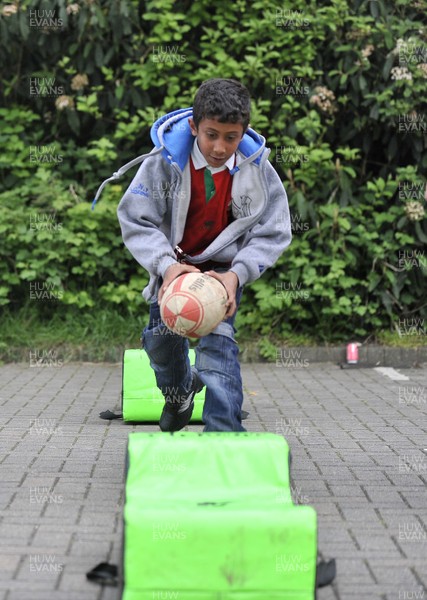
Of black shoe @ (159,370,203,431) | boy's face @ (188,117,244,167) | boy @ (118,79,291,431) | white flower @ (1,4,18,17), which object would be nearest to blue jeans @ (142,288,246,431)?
boy @ (118,79,291,431)

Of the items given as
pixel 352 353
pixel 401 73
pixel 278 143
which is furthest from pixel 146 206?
pixel 401 73

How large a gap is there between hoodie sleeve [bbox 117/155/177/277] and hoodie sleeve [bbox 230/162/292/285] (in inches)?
15.6

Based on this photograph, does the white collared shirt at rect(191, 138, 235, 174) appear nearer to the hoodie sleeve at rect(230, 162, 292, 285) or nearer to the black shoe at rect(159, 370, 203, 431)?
the hoodie sleeve at rect(230, 162, 292, 285)

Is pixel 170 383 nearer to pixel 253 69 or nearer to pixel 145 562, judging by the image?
pixel 145 562

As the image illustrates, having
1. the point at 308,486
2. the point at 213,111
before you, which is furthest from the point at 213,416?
the point at 213,111

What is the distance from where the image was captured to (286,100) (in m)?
9.98

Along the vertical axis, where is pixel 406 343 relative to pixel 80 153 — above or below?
below

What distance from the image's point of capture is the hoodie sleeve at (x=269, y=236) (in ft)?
16.0

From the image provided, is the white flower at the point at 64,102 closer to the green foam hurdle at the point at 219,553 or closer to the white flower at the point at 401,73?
the white flower at the point at 401,73

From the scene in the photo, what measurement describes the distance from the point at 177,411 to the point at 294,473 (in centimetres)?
74

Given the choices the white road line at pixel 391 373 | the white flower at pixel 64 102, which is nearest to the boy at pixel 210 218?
the white road line at pixel 391 373

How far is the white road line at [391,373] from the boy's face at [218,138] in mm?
4724

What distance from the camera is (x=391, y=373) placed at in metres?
9.23

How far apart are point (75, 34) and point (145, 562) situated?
7.90 m
